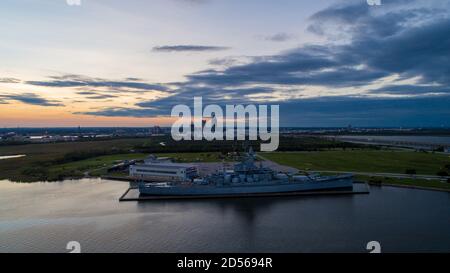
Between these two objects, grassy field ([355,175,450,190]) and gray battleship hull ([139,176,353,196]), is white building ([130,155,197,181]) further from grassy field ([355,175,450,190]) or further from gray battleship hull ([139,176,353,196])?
grassy field ([355,175,450,190])

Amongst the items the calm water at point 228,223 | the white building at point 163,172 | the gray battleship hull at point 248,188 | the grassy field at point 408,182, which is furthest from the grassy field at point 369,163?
the white building at point 163,172

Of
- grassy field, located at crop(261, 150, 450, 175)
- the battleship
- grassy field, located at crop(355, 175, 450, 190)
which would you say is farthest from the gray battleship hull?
grassy field, located at crop(261, 150, 450, 175)

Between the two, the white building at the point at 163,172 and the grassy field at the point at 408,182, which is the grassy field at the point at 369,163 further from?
the white building at the point at 163,172
